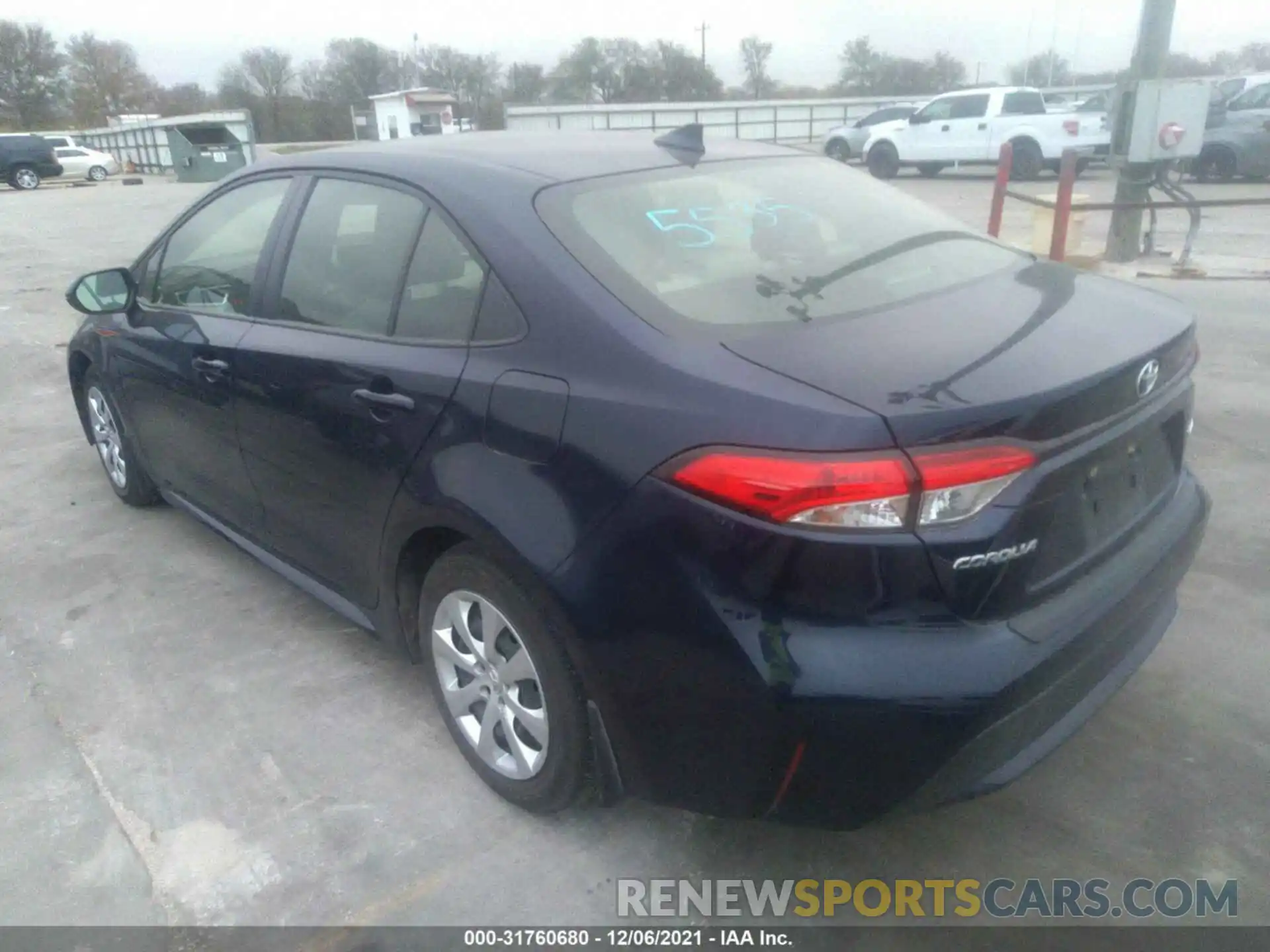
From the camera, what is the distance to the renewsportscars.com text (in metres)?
2.31

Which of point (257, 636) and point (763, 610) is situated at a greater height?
point (763, 610)

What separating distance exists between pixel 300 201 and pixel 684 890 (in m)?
2.38

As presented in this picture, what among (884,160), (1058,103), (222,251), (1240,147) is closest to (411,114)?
(884,160)

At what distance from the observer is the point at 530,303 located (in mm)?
2338

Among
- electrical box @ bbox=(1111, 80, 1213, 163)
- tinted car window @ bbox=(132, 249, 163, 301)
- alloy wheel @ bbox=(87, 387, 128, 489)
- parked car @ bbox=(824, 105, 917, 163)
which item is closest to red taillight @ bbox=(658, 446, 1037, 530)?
tinted car window @ bbox=(132, 249, 163, 301)

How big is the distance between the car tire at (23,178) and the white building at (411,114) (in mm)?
12999

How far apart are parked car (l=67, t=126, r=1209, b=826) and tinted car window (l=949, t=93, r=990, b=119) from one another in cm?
2099

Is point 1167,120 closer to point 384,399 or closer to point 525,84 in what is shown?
point 384,399

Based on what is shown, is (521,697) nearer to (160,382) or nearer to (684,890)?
(684,890)

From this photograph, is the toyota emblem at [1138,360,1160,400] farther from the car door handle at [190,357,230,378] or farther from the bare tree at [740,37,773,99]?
the bare tree at [740,37,773,99]

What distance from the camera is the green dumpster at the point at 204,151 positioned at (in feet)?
115

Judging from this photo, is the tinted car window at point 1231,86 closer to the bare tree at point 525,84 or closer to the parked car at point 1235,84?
the parked car at point 1235,84

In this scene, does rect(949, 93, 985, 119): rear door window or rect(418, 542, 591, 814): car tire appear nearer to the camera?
rect(418, 542, 591, 814): car tire

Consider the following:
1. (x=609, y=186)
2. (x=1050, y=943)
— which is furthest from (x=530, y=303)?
(x=1050, y=943)
